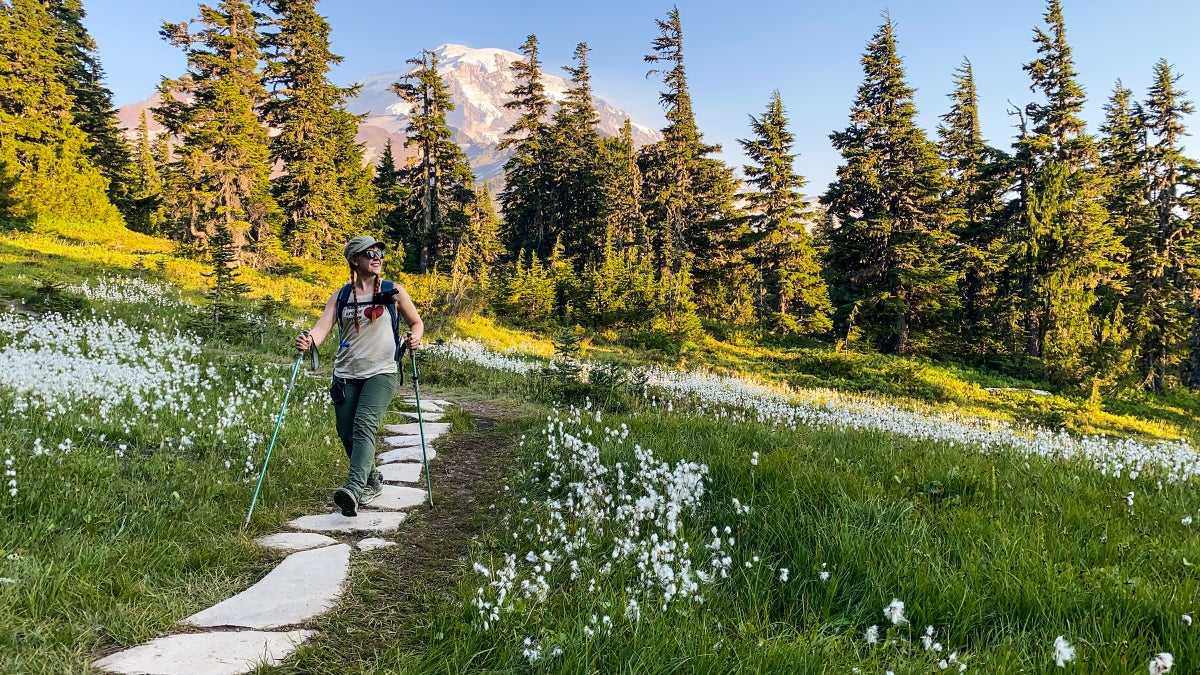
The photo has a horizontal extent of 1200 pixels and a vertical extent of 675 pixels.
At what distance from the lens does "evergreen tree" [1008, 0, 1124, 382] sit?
73.3 ft

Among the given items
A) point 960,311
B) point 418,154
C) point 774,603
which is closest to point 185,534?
point 774,603

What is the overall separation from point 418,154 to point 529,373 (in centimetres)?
3368

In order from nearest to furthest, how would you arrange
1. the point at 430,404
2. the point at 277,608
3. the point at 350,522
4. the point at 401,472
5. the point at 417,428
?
the point at 277,608, the point at 350,522, the point at 401,472, the point at 417,428, the point at 430,404

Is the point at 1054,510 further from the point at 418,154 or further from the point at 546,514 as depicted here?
the point at 418,154

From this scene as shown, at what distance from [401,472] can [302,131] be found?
33.9 meters

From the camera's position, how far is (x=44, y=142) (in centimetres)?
2936

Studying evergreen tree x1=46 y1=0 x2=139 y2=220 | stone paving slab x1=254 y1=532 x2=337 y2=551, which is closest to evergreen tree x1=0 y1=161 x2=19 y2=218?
evergreen tree x1=46 y1=0 x2=139 y2=220

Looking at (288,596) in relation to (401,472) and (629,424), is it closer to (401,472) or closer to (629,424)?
(401,472)

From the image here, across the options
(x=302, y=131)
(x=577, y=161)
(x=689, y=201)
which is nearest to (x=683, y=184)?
(x=689, y=201)

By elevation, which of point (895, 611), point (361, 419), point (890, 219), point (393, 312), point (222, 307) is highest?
point (890, 219)

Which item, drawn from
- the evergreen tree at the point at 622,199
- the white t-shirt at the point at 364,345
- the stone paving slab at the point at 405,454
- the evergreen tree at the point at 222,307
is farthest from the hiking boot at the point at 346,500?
the evergreen tree at the point at 622,199

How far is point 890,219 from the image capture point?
28.6 meters

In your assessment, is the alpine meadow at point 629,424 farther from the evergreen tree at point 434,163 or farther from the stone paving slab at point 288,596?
the evergreen tree at point 434,163

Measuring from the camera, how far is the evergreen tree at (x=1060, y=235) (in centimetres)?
2233
